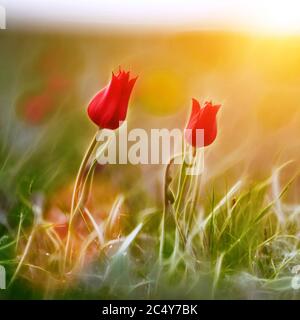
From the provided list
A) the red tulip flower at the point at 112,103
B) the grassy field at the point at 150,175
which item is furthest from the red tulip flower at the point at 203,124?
the red tulip flower at the point at 112,103

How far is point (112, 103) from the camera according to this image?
1601mm

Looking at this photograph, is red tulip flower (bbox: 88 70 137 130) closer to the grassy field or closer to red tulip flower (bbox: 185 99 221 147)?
the grassy field

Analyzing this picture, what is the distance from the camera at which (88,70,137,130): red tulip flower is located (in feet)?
5.24

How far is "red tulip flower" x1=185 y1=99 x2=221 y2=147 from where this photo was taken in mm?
1602

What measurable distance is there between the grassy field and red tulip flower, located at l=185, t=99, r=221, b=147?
24mm

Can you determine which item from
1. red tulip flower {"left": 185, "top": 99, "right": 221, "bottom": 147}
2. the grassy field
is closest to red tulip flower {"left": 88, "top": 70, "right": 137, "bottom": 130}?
the grassy field

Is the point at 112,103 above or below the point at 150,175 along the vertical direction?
above

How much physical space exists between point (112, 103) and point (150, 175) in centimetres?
25

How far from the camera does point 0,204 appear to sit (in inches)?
63.2

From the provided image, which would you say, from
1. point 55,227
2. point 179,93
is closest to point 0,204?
point 55,227

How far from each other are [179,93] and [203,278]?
577 millimetres

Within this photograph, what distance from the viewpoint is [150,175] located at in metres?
1.60

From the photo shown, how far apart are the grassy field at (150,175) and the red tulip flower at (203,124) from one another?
24 mm

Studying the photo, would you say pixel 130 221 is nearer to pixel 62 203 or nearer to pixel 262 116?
pixel 62 203
